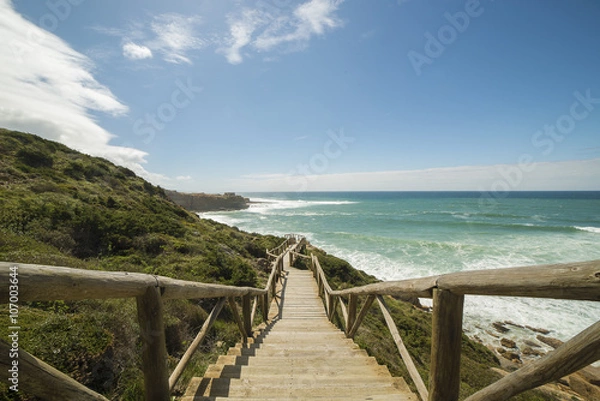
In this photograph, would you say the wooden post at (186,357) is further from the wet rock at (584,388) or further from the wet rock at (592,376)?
the wet rock at (592,376)

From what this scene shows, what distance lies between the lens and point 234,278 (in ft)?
27.1

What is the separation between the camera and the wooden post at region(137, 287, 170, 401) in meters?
1.71

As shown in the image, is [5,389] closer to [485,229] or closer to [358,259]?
[358,259]

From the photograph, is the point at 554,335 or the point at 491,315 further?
the point at 491,315

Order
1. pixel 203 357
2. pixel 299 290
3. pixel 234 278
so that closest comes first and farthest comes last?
pixel 203 357, pixel 234 278, pixel 299 290

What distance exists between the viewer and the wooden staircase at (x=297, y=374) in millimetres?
2400

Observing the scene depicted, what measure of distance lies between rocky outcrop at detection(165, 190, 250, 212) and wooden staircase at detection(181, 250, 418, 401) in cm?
6479

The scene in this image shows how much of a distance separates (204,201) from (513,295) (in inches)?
2873

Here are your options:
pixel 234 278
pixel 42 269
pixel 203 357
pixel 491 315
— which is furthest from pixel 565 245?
pixel 42 269

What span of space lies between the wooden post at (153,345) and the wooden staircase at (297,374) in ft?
1.73

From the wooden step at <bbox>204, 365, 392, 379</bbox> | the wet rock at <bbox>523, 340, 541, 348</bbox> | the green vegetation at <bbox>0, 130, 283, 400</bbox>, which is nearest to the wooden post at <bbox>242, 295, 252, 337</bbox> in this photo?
the green vegetation at <bbox>0, 130, 283, 400</bbox>

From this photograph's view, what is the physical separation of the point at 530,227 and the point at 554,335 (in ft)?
97.8

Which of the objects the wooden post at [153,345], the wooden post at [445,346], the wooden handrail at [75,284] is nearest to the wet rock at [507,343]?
the wooden post at [445,346]

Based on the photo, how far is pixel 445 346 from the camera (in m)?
1.72
